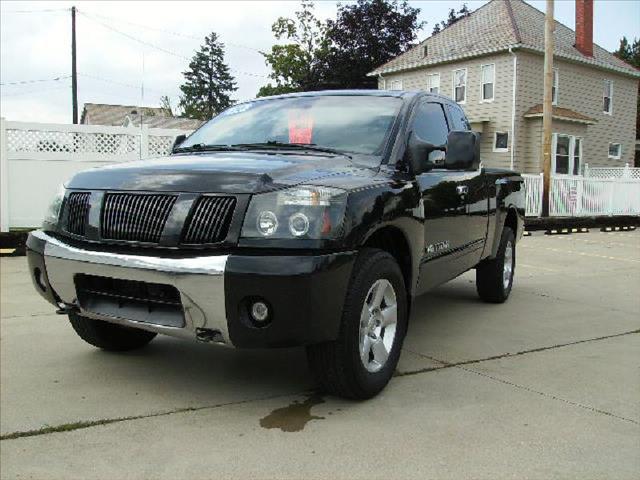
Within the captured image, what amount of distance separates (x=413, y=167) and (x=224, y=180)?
1421 mm

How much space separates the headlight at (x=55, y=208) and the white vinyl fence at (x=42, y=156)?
7.47 m

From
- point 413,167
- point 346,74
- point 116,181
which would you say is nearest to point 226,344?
point 116,181

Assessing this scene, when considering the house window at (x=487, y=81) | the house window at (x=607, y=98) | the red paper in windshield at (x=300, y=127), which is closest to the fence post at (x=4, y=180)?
the red paper in windshield at (x=300, y=127)

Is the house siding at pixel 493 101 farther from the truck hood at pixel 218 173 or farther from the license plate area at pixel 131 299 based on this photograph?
the license plate area at pixel 131 299

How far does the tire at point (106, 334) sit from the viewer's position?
14.3 feet

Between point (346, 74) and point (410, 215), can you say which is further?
point (346, 74)

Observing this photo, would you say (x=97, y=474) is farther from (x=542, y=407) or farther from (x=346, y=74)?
(x=346, y=74)

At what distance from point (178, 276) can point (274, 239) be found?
499 mm

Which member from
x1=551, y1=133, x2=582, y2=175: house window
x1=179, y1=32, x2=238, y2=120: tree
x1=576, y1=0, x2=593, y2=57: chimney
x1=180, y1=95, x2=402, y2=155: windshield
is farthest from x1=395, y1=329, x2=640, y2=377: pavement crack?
x1=179, y1=32, x2=238, y2=120: tree

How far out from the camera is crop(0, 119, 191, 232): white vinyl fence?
36.3 feet

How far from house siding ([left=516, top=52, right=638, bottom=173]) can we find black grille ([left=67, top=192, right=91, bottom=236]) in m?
23.1

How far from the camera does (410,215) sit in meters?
3.99

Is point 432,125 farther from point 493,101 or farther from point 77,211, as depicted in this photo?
point 493,101

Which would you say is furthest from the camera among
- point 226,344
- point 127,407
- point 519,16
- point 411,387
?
point 519,16
